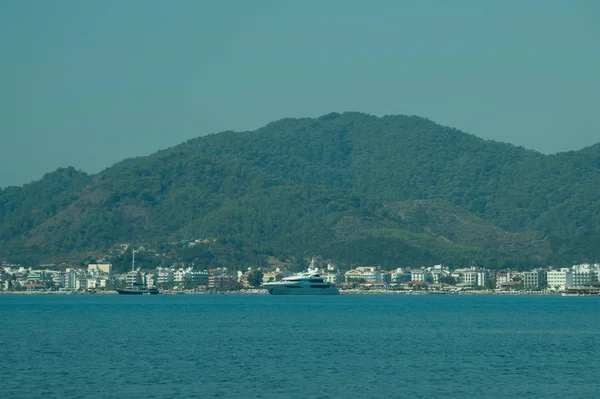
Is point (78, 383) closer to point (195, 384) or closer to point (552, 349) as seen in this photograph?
point (195, 384)

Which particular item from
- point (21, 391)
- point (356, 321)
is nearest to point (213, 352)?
point (21, 391)

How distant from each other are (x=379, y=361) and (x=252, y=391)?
1390 centimetres

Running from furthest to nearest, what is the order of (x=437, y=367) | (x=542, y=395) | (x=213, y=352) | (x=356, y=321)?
1. (x=356, y=321)
2. (x=213, y=352)
3. (x=437, y=367)
4. (x=542, y=395)

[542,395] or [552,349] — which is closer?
[542,395]

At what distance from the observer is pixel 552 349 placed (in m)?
68.1

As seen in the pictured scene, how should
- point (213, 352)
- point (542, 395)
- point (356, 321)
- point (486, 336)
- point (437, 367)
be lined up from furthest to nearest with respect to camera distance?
1. point (356, 321)
2. point (486, 336)
3. point (213, 352)
4. point (437, 367)
5. point (542, 395)

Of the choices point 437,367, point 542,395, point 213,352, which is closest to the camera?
point 542,395

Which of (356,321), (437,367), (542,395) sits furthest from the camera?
(356,321)

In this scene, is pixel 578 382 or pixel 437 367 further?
pixel 437 367

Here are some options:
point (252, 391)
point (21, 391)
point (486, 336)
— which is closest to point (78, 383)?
point (21, 391)

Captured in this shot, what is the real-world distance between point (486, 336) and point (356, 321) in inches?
956

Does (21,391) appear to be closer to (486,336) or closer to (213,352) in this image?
(213,352)

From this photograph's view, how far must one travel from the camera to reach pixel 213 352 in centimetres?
6475

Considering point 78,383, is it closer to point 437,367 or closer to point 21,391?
point 21,391
